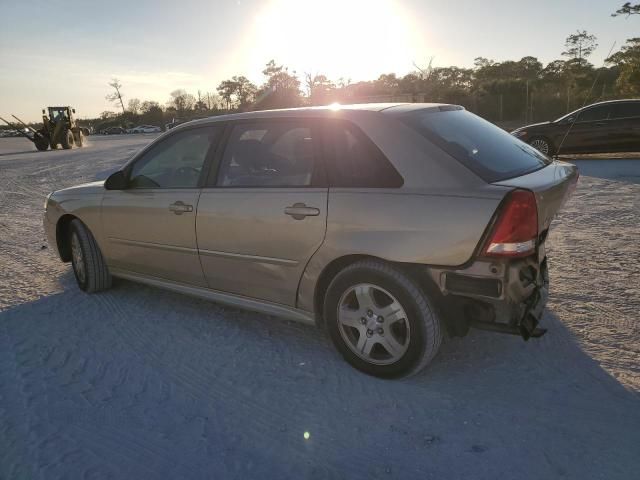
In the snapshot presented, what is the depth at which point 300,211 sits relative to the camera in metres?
2.98

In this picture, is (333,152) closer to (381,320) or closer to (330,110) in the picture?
(330,110)

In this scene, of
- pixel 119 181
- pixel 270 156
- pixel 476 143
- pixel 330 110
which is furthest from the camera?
pixel 119 181

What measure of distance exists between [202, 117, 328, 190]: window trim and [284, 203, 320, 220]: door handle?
0.44 feet

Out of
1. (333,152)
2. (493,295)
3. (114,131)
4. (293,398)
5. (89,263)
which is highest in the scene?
(114,131)

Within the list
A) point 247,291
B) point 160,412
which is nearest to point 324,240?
point 247,291

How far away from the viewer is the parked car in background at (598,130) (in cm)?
1153

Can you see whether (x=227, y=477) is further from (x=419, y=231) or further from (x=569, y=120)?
(x=569, y=120)

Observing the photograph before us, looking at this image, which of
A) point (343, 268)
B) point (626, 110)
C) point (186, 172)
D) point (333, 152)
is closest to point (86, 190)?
point (186, 172)

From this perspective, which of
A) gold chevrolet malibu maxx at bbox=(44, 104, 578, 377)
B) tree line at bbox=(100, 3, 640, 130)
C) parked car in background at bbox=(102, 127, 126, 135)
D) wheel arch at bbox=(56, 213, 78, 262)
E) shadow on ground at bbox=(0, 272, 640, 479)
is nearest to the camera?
shadow on ground at bbox=(0, 272, 640, 479)

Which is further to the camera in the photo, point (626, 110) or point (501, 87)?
point (501, 87)

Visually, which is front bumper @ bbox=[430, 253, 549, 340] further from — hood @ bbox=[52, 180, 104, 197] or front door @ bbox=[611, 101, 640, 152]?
front door @ bbox=[611, 101, 640, 152]

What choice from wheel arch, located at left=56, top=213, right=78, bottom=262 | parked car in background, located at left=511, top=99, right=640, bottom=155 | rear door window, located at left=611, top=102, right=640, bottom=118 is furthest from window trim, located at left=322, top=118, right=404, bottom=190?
rear door window, located at left=611, top=102, right=640, bottom=118

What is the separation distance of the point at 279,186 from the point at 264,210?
18 cm

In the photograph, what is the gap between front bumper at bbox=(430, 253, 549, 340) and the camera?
8.05ft
